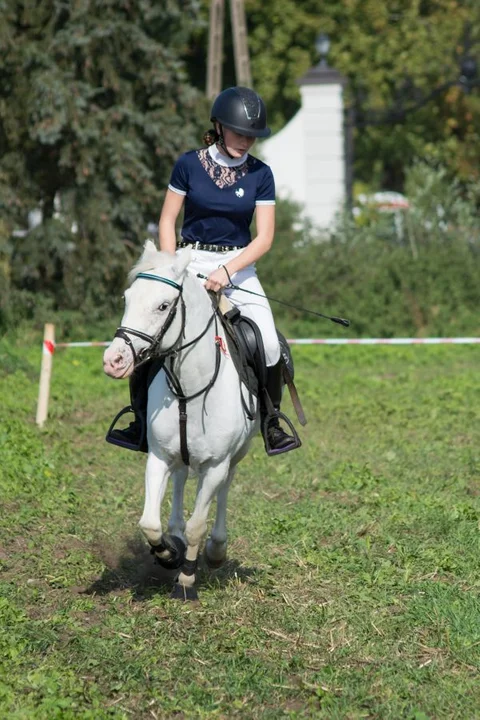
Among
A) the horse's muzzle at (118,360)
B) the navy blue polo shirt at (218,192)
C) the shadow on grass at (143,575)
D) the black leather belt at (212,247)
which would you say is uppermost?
the navy blue polo shirt at (218,192)

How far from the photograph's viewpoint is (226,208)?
24.0 ft

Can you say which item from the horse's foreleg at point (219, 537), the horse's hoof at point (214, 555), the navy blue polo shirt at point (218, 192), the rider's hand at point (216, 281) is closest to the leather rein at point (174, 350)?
the rider's hand at point (216, 281)

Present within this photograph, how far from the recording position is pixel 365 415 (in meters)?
14.0

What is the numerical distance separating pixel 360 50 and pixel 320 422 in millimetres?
27645

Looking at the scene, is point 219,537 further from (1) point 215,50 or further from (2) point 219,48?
(2) point 219,48

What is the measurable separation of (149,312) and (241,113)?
5.17ft

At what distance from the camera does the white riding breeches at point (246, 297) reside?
7406mm

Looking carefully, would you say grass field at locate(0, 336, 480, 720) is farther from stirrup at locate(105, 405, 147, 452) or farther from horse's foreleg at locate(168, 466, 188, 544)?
stirrup at locate(105, 405, 147, 452)

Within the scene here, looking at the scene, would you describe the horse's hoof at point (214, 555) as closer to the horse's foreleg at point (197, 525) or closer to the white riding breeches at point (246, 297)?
the horse's foreleg at point (197, 525)

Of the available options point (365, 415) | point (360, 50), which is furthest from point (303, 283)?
point (360, 50)

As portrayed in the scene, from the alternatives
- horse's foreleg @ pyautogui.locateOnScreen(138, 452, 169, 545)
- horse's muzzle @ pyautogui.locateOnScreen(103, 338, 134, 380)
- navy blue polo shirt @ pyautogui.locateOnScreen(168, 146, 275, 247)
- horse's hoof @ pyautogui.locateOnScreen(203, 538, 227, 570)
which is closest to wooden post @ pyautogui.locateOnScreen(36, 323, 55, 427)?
horse's hoof @ pyautogui.locateOnScreen(203, 538, 227, 570)

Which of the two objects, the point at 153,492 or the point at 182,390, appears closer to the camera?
the point at 182,390

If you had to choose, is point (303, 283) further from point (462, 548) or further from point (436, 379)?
point (462, 548)

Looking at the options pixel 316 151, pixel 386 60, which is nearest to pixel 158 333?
pixel 316 151
